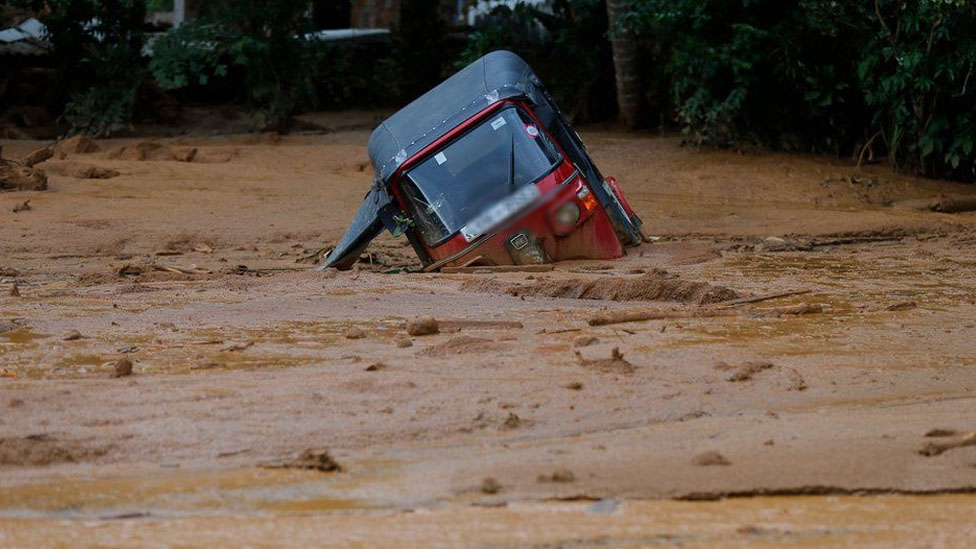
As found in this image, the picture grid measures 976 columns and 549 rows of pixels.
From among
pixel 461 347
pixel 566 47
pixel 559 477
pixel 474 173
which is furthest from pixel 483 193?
pixel 566 47

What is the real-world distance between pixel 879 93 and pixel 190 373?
10.9 metres

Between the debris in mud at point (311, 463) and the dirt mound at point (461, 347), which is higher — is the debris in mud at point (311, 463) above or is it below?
above

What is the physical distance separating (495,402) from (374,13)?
18217 mm

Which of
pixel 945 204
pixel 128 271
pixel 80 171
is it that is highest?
pixel 128 271

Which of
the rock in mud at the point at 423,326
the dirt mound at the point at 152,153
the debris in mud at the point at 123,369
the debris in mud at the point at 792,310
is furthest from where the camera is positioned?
the dirt mound at the point at 152,153

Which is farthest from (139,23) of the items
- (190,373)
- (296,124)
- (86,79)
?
(190,373)

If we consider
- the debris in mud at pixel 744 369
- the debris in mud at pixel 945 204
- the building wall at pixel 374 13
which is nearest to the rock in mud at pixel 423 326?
the debris in mud at pixel 744 369

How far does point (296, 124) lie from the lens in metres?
18.3

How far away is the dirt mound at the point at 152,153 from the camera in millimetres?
15078

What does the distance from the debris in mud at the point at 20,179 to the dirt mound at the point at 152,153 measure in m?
2.12

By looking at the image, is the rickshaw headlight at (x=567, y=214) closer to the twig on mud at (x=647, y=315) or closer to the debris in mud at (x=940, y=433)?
the twig on mud at (x=647, y=315)

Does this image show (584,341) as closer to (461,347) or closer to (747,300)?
(461,347)

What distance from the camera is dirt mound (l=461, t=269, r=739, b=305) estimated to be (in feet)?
25.6

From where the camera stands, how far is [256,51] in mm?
16844
